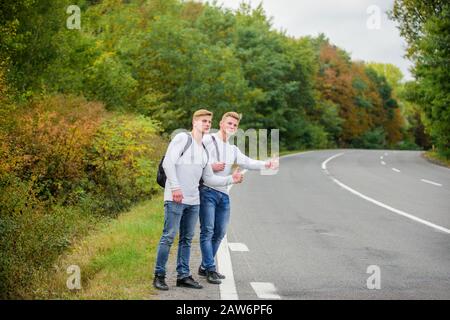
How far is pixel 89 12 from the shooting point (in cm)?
2916

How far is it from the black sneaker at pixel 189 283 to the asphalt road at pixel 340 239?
0.47 m

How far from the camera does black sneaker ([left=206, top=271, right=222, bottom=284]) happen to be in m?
7.25

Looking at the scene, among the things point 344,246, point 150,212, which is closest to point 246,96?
point 150,212

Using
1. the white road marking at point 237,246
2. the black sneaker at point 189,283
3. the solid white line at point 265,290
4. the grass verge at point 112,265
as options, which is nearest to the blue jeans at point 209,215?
the black sneaker at point 189,283

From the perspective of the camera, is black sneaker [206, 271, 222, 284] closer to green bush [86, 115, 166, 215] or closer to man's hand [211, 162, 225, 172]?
man's hand [211, 162, 225, 172]

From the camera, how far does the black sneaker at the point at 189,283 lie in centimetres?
696

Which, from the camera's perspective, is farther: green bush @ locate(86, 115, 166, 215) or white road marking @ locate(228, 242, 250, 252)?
green bush @ locate(86, 115, 166, 215)

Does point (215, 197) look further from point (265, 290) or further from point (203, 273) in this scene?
point (265, 290)

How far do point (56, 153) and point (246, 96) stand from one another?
2772 centimetres

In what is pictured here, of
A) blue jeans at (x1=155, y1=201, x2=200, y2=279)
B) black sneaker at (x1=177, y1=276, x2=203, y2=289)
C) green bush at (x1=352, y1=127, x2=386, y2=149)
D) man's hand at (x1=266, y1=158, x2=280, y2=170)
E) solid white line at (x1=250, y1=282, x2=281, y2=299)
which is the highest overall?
man's hand at (x1=266, y1=158, x2=280, y2=170)

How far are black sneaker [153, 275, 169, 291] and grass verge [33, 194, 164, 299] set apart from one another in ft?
0.28

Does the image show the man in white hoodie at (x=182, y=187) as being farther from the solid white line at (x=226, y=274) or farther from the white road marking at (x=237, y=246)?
the white road marking at (x=237, y=246)

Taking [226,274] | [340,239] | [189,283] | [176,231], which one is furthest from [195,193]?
[340,239]

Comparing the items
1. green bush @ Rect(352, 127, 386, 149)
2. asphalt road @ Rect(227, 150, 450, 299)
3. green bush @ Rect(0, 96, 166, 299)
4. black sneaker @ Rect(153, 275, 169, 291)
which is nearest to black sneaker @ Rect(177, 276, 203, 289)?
black sneaker @ Rect(153, 275, 169, 291)
